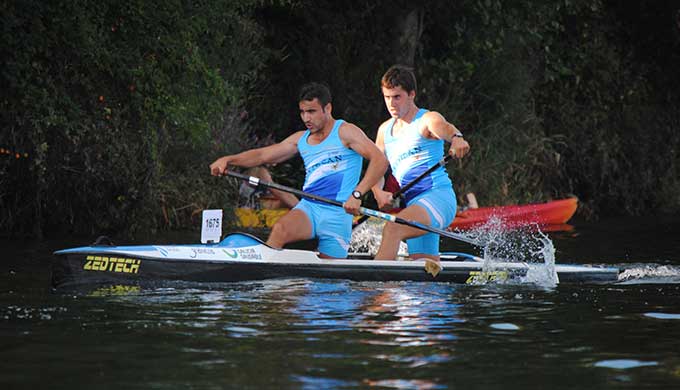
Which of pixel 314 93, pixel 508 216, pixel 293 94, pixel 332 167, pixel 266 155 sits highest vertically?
pixel 293 94

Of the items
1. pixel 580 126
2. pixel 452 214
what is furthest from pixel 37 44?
pixel 580 126

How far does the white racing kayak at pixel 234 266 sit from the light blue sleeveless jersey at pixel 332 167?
0.58m

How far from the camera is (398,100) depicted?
32.5 ft

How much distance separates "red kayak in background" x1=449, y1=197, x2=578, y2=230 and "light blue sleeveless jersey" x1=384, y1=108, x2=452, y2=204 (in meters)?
7.49

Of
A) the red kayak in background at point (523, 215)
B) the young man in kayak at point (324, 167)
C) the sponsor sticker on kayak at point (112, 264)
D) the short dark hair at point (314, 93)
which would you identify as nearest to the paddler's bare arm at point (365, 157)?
the young man in kayak at point (324, 167)

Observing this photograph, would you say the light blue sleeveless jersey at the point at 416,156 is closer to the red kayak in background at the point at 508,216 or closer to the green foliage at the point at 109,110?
the green foliage at the point at 109,110

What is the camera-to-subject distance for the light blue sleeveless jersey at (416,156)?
9969 millimetres

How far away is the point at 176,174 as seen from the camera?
16.2 metres

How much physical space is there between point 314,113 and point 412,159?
2.82 ft

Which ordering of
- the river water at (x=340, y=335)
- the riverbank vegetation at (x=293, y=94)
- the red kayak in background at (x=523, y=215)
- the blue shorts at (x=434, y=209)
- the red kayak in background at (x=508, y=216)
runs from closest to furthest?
the river water at (x=340, y=335) → the blue shorts at (x=434, y=209) → the riverbank vegetation at (x=293, y=94) → the red kayak in background at (x=508, y=216) → the red kayak in background at (x=523, y=215)

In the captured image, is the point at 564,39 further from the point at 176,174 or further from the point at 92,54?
the point at 92,54

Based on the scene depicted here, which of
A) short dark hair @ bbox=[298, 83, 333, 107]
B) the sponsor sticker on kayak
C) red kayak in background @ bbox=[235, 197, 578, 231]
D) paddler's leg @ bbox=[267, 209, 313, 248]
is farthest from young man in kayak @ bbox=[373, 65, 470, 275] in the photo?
red kayak in background @ bbox=[235, 197, 578, 231]

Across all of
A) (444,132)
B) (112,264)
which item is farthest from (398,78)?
(112,264)

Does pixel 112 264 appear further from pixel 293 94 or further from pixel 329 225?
pixel 293 94
